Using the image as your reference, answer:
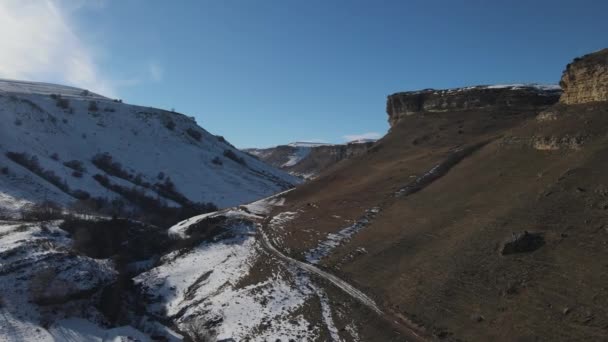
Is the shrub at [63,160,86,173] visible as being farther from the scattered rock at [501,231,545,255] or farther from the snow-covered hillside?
the scattered rock at [501,231,545,255]

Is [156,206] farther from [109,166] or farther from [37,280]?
[37,280]

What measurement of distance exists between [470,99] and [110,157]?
6657 cm

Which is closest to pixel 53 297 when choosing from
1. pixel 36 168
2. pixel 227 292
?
pixel 227 292

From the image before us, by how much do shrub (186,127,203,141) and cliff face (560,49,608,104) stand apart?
96.4 meters

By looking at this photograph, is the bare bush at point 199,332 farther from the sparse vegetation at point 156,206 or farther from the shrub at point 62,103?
the shrub at point 62,103

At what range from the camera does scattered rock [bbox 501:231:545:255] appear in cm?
2034

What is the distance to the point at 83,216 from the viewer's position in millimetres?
45188

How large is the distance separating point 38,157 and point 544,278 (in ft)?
252

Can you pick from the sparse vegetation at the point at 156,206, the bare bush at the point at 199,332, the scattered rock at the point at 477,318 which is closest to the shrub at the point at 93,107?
the sparse vegetation at the point at 156,206

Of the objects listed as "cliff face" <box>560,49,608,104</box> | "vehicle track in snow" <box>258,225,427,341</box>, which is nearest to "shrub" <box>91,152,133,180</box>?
"vehicle track in snow" <box>258,225,427,341</box>

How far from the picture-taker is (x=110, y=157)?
86500 mm

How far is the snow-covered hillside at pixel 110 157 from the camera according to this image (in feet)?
218

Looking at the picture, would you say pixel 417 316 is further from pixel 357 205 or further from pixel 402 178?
pixel 402 178

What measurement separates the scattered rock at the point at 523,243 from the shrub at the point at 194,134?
341 feet
